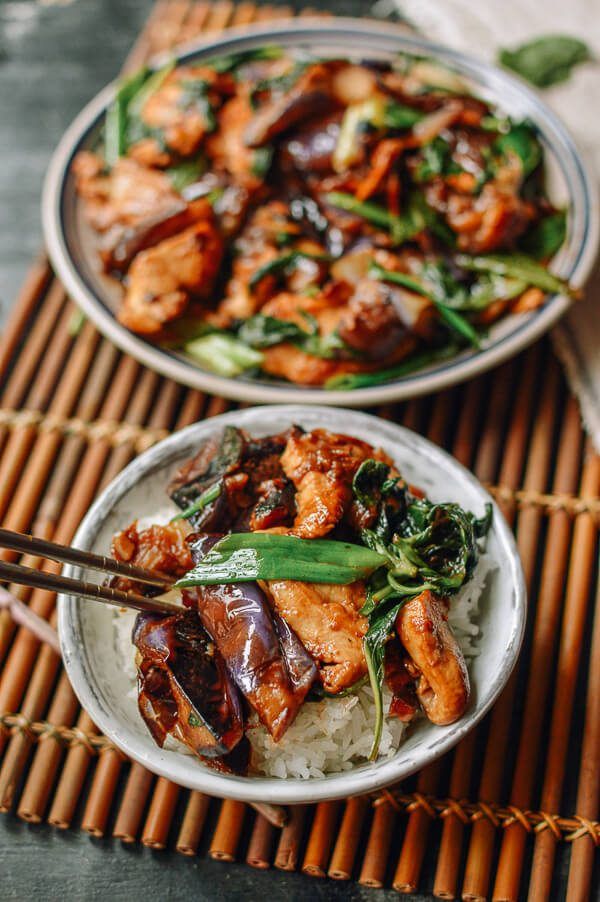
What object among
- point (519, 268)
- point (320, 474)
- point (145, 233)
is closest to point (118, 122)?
point (145, 233)

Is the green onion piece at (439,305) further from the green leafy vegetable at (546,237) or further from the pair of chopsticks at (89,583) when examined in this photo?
the pair of chopsticks at (89,583)

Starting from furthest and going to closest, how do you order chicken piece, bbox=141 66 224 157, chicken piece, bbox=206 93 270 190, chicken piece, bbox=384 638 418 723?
chicken piece, bbox=141 66 224 157
chicken piece, bbox=206 93 270 190
chicken piece, bbox=384 638 418 723

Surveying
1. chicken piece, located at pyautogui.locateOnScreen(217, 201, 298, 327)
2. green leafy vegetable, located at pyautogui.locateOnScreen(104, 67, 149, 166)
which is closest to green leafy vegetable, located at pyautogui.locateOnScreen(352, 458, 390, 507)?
chicken piece, located at pyautogui.locateOnScreen(217, 201, 298, 327)

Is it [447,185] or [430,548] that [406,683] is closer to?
[430,548]

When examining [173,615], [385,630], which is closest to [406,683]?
[385,630]

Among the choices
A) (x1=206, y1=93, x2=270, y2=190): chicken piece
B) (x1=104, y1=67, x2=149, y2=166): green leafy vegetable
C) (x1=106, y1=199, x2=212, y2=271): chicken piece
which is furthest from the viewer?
(x1=104, y1=67, x2=149, y2=166): green leafy vegetable

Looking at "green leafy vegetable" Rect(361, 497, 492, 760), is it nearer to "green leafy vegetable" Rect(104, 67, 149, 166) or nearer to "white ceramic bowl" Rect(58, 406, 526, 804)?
"white ceramic bowl" Rect(58, 406, 526, 804)
